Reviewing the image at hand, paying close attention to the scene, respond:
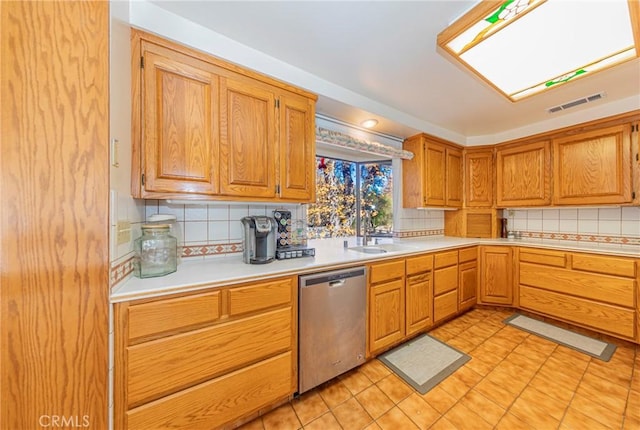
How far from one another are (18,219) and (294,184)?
50.4 inches

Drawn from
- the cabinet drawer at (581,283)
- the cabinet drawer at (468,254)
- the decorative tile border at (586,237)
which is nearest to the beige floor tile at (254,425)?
the cabinet drawer at (468,254)

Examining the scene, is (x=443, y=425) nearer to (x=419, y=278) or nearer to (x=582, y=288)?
(x=419, y=278)

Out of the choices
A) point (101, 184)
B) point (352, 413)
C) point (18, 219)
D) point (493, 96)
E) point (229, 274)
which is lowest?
point (352, 413)

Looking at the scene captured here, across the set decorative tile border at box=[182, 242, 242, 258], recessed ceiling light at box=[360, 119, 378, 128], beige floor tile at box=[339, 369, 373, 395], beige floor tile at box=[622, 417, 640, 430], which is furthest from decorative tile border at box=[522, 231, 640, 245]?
decorative tile border at box=[182, 242, 242, 258]

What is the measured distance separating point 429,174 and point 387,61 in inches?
58.4

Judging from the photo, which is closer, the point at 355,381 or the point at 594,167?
the point at 355,381

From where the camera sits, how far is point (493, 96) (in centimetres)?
210

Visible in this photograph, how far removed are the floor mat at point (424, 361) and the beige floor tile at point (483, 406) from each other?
0.18 meters

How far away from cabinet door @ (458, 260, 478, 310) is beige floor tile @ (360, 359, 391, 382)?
1.33m

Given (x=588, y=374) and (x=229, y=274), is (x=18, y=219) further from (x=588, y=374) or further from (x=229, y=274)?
(x=588, y=374)

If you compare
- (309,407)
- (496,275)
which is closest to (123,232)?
(309,407)

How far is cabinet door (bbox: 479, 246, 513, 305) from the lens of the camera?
2680 mm

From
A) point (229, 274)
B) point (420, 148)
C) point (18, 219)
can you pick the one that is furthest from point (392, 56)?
point (18, 219)

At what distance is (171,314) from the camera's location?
1.06 metres
